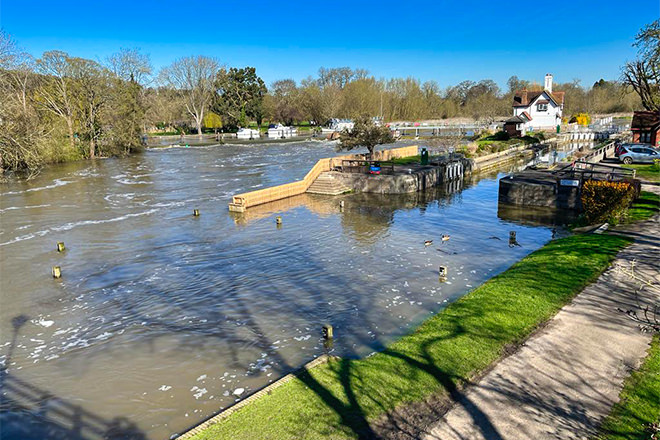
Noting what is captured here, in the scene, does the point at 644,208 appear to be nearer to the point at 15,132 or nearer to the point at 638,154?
the point at 638,154

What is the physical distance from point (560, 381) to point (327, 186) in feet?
84.3

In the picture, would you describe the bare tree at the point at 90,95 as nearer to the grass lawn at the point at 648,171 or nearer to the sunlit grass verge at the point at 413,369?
the sunlit grass verge at the point at 413,369

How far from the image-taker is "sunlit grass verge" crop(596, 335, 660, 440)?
21.5 feet

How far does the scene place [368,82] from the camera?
12862cm

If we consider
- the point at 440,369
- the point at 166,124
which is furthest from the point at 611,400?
the point at 166,124

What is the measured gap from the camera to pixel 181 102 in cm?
10325

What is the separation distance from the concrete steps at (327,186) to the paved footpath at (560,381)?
22095 millimetres

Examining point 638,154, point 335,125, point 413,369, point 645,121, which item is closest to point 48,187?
point 413,369

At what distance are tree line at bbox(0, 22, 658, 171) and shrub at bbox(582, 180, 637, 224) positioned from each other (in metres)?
6.84

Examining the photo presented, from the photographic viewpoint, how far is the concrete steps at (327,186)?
32375mm

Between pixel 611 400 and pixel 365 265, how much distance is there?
10402 millimetres

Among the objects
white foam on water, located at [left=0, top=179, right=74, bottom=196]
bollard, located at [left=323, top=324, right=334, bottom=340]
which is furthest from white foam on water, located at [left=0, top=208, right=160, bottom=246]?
bollard, located at [left=323, top=324, right=334, bottom=340]

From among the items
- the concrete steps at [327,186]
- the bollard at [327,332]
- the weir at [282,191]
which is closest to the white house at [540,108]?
the weir at [282,191]

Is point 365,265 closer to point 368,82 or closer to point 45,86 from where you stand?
point 45,86
